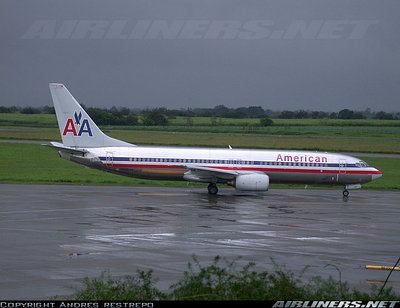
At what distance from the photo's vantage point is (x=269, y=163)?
42844mm

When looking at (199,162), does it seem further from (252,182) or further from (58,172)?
(58,172)

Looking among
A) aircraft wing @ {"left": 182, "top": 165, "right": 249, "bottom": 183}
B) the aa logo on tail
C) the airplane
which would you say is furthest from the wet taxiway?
the aa logo on tail

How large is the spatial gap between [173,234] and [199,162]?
52.4ft

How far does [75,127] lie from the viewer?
142 ft

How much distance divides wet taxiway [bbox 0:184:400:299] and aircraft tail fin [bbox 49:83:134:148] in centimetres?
310

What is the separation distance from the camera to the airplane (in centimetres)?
4181

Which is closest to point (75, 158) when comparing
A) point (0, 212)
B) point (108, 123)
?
point (0, 212)

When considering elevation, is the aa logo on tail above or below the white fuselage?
above

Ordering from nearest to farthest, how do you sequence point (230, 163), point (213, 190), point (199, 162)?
point (213, 190) → point (199, 162) → point (230, 163)

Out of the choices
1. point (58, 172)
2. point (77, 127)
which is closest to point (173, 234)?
point (77, 127)

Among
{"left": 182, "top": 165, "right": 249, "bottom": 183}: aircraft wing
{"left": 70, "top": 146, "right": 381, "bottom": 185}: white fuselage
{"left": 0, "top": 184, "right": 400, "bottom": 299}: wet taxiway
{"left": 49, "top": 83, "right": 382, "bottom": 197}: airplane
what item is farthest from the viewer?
{"left": 70, "top": 146, "right": 381, "bottom": 185}: white fuselage

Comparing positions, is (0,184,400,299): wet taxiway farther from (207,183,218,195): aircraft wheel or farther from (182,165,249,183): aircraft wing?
(182,165,249,183): aircraft wing

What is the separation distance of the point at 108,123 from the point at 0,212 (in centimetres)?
11835

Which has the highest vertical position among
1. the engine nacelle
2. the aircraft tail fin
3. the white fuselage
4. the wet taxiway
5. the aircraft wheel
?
the aircraft tail fin
